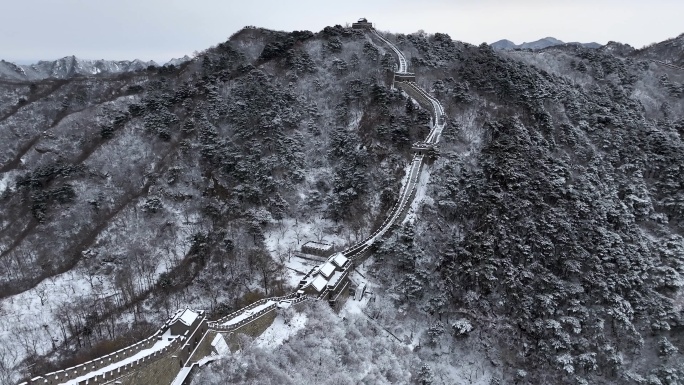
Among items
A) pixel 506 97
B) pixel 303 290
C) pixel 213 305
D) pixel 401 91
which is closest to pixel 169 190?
pixel 213 305

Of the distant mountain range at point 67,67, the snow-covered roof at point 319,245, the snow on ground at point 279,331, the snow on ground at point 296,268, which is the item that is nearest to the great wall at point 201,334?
Result: the snow-covered roof at point 319,245

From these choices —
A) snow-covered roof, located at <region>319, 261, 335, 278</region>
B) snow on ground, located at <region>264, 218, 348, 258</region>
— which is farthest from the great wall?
snow on ground, located at <region>264, 218, 348, 258</region>

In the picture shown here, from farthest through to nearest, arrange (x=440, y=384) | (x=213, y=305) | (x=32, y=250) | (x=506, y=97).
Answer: (x=506, y=97) < (x=32, y=250) < (x=213, y=305) < (x=440, y=384)

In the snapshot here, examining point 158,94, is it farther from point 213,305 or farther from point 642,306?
point 642,306

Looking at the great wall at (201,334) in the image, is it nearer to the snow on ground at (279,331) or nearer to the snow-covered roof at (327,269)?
the snow-covered roof at (327,269)

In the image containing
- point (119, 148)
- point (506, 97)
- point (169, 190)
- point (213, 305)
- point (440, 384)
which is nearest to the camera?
point (440, 384)

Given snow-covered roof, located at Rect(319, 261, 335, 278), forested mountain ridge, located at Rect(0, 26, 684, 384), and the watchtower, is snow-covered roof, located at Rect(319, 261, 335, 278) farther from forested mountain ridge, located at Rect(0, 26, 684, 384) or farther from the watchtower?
the watchtower
